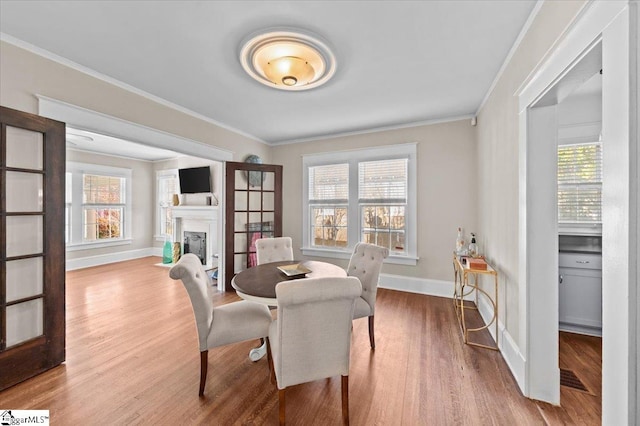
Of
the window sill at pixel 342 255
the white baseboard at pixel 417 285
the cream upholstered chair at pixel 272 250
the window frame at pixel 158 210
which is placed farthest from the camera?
the window frame at pixel 158 210

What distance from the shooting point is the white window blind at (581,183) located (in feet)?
9.44

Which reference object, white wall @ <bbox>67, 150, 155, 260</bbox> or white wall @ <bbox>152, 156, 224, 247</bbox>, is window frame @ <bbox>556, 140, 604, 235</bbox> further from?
white wall @ <bbox>67, 150, 155, 260</bbox>

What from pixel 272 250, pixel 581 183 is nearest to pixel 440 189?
pixel 581 183

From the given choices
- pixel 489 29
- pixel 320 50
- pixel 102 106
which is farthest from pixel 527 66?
pixel 102 106

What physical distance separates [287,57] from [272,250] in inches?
80.6

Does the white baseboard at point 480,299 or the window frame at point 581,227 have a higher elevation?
the window frame at point 581,227

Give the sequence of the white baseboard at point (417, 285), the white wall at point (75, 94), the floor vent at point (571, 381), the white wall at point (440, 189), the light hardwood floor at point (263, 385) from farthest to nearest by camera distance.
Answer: the white baseboard at point (417, 285), the white wall at point (440, 189), the white wall at point (75, 94), the floor vent at point (571, 381), the light hardwood floor at point (263, 385)

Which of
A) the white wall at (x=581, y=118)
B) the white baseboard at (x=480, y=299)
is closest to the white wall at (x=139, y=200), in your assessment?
the white baseboard at (x=480, y=299)

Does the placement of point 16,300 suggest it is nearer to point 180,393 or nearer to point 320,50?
point 180,393

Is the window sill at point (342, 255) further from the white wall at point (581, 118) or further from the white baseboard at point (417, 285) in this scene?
the white wall at point (581, 118)

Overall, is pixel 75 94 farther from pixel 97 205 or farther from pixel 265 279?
pixel 97 205

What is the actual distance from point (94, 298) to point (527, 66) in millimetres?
5537

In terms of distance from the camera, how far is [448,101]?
308cm

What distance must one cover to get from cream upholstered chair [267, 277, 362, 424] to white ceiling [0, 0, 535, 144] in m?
1.73
